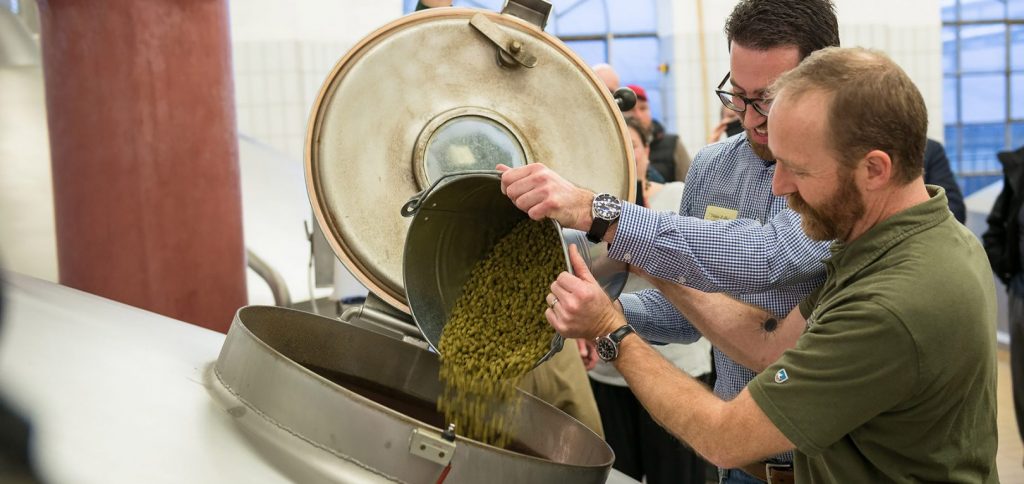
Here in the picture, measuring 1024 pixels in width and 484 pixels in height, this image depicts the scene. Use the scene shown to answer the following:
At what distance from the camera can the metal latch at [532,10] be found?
2041mm

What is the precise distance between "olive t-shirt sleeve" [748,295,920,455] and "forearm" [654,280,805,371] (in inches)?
14.6

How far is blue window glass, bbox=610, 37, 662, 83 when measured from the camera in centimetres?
751

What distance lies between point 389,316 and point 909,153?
3.52 ft

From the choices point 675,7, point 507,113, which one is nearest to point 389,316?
point 507,113

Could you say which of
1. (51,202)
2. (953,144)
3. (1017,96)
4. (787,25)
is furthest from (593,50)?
(787,25)

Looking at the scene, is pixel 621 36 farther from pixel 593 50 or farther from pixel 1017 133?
pixel 1017 133

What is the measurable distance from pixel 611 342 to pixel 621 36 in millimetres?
6299

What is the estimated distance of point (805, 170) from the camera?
1.38 meters

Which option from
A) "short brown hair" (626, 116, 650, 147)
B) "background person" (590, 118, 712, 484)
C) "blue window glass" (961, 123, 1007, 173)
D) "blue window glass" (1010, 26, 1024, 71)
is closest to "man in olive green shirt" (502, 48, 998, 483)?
"background person" (590, 118, 712, 484)

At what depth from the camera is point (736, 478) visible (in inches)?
73.9

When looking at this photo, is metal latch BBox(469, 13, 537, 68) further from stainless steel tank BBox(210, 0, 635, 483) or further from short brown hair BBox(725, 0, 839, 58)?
short brown hair BBox(725, 0, 839, 58)

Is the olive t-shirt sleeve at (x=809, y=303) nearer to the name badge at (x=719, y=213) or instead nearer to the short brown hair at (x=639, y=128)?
the name badge at (x=719, y=213)

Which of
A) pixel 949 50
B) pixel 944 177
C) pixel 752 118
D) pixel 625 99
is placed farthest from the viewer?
pixel 949 50

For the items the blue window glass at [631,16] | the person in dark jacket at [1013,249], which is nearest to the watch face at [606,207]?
the person in dark jacket at [1013,249]
